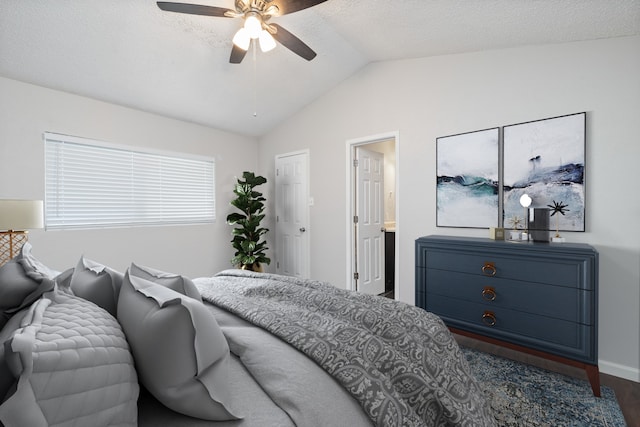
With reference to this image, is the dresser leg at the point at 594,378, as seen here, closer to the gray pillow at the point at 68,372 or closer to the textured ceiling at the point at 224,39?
the textured ceiling at the point at 224,39

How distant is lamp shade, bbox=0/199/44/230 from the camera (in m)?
2.20

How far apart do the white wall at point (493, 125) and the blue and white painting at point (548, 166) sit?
66 mm

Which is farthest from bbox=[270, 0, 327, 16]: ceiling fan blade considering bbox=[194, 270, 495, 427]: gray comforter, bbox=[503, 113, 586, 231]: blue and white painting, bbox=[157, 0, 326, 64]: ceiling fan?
bbox=[503, 113, 586, 231]: blue and white painting

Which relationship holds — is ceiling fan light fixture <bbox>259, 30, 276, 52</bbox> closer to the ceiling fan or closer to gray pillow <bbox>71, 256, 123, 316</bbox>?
the ceiling fan

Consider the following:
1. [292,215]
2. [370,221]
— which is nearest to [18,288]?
[370,221]

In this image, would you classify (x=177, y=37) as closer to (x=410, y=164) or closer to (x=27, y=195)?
(x=27, y=195)

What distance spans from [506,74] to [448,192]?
1.13m

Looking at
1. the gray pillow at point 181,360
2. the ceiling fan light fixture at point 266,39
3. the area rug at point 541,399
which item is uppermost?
the ceiling fan light fixture at point 266,39

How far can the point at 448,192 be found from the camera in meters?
3.01

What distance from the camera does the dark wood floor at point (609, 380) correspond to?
5.93ft

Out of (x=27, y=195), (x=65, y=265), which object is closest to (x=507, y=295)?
(x=65, y=265)

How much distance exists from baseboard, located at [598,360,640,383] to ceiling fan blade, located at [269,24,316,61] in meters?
3.22

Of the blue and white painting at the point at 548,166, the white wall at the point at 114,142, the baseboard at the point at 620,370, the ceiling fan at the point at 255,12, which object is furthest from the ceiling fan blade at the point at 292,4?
the baseboard at the point at 620,370

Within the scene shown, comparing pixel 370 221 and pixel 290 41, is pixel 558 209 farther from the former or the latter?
pixel 290 41
